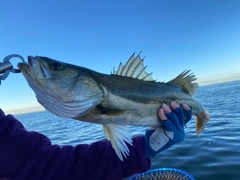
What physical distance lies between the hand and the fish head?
1.07 meters

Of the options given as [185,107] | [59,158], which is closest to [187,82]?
[185,107]

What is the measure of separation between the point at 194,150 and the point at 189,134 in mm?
2607

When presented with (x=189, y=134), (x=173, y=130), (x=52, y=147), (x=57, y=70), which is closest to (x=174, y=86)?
(x=173, y=130)

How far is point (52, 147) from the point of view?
3350 millimetres

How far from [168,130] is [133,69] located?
108cm

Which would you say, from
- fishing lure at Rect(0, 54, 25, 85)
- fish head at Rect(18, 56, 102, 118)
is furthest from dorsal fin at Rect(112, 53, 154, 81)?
fishing lure at Rect(0, 54, 25, 85)

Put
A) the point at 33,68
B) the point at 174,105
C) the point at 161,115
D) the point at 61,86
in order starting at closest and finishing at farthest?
the point at 33,68
the point at 61,86
the point at 161,115
the point at 174,105

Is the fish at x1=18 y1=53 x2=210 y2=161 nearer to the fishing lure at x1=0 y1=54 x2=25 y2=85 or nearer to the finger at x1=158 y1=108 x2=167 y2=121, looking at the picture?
the finger at x1=158 y1=108 x2=167 y2=121

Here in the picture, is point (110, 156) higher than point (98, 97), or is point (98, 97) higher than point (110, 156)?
point (98, 97)

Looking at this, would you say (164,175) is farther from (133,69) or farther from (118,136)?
(133,69)

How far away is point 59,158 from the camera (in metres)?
3.24

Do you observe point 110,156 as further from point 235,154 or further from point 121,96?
point 235,154

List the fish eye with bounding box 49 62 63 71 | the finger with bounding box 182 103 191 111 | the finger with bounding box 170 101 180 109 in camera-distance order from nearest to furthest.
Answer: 1. the fish eye with bounding box 49 62 63 71
2. the finger with bounding box 170 101 180 109
3. the finger with bounding box 182 103 191 111

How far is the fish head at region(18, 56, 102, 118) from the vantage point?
7.63 feet
